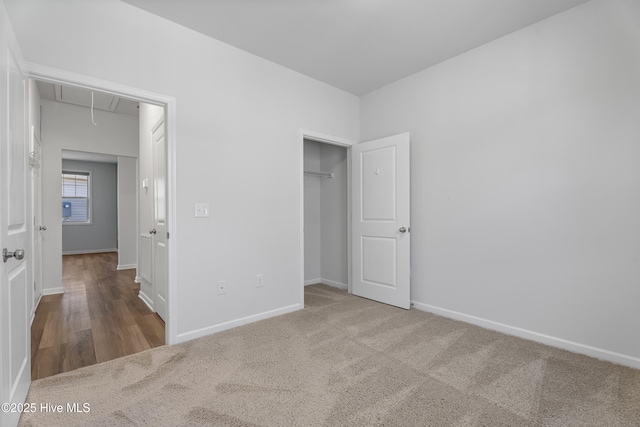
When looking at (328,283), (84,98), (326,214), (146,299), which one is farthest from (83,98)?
(328,283)

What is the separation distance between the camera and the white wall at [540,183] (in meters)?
2.13

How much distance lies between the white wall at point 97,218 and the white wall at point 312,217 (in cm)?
713

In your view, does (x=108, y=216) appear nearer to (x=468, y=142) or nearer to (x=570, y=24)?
(x=468, y=142)

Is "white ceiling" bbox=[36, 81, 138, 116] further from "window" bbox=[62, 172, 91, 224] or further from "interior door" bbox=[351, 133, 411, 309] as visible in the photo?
"window" bbox=[62, 172, 91, 224]

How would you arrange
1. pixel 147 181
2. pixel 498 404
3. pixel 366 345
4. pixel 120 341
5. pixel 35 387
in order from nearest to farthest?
pixel 498 404, pixel 35 387, pixel 366 345, pixel 120 341, pixel 147 181

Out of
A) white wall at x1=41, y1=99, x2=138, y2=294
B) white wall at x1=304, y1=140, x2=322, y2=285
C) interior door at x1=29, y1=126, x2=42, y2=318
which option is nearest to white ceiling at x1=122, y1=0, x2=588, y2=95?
white wall at x1=304, y1=140, x2=322, y2=285

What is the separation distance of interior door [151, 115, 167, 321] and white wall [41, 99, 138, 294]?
1988mm

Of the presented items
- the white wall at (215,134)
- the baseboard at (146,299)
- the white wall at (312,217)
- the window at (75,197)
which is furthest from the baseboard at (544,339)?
the window at (75,197)

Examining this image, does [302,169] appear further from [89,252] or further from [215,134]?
[89,252]

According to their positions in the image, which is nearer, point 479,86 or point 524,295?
point 524,295

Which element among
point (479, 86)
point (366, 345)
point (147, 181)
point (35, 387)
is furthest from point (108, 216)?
point (479, 86)

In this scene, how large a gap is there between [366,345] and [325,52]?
271cm

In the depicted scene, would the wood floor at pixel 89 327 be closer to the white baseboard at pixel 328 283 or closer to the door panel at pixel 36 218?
the door panel at pixel 36 218

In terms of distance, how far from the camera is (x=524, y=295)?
8.41 ft
